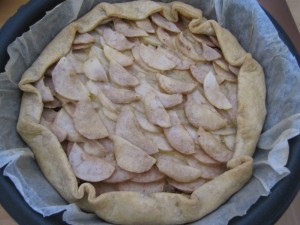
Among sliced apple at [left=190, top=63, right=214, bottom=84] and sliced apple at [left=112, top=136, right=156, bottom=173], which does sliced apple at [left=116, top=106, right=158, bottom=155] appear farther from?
sliced apple at [left=190, top=63, right=214, bottom=84]

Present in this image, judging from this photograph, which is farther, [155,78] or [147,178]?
[155,78]

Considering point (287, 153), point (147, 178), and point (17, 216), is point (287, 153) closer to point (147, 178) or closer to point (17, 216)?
point (147, 178)

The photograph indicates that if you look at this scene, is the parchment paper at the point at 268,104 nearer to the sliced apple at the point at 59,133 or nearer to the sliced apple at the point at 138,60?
the sliced apple at the point at 59,133

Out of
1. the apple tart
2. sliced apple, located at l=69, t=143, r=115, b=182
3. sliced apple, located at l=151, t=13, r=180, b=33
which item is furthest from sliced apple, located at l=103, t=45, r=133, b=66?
sliced apple, located at l=69, t=143, r=115, b=182

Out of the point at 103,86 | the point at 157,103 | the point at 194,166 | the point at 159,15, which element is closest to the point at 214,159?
the point at 194,166

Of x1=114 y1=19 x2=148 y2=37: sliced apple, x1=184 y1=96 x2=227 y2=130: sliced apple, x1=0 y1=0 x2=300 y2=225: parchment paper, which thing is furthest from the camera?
x1=114 y1=19 x2=148 y2=37: sliced apple

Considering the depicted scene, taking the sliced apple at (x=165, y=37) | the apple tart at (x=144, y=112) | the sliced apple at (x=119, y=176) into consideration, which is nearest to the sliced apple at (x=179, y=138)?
the apple tart at (x=144, y=112)

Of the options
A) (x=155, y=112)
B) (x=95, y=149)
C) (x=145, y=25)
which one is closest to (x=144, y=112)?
(x=155, y=112)
